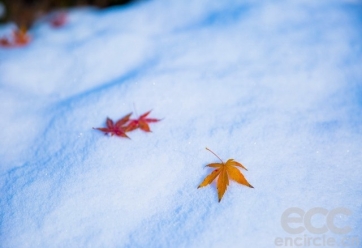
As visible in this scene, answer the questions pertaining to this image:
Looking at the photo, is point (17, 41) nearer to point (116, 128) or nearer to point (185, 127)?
point (116, 128)

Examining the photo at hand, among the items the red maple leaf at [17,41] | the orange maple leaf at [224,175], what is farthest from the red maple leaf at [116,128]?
the red maple leaf at [17,41]

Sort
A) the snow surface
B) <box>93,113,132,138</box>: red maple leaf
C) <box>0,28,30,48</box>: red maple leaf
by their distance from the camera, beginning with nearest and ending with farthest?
the snow surface
<box>93,113,132,138</box>: red maple leaf
<box>0,28,30,48</box>: red maple leaf

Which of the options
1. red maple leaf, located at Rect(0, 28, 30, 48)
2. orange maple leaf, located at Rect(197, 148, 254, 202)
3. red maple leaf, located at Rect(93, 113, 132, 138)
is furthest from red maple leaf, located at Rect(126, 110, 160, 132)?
red maple leaf, located at Rect(0, 28, 30, 48)

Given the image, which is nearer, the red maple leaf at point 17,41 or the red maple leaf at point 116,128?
the red maple leaf at point 116,128

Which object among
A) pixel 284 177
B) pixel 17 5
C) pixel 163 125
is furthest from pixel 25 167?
pixel 17 5

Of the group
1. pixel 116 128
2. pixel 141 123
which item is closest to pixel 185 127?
pixel 141 123

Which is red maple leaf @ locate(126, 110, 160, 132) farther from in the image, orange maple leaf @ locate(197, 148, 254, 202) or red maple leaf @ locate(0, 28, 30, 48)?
red maple leaf @ locate(0, 28, 30, 48)

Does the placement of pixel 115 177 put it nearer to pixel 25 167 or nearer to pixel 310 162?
pixel 25 167

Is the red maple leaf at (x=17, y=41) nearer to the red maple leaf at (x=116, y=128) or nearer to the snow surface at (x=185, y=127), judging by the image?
the snow surface at (x=185, y=127)
